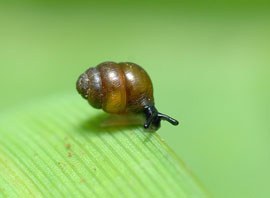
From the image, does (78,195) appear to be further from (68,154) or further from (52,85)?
(52,85)

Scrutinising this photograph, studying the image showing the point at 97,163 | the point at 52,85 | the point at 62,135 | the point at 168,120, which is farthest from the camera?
the point at 52,85

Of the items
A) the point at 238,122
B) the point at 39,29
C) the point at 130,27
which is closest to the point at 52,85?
the point at 39,29

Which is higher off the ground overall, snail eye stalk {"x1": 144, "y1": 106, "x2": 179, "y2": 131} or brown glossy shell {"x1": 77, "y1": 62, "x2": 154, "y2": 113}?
brown glossy shell {"x1": 77, "y1": 62, "x2": 154, "y2": 113}

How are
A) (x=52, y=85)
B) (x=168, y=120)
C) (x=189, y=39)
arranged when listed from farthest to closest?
(x=189, y=39), (x=52, y=85), (x=168, y=120)

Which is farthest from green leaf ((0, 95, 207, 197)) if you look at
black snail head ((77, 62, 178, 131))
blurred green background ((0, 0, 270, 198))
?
blurred green background ((0, 0, 270, 198))

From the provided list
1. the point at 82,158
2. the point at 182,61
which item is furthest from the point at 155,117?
the point at 182,61

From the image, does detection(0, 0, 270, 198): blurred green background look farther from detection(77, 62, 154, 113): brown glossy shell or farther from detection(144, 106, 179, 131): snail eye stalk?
detection(77, 62, 154, 113): brown glossy shell

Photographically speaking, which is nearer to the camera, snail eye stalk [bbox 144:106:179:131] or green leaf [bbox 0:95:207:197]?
green leaf [bbox 0:95:207:197]

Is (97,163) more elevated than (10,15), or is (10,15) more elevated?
(10,15)

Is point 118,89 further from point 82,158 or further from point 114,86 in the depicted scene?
point 82,158
